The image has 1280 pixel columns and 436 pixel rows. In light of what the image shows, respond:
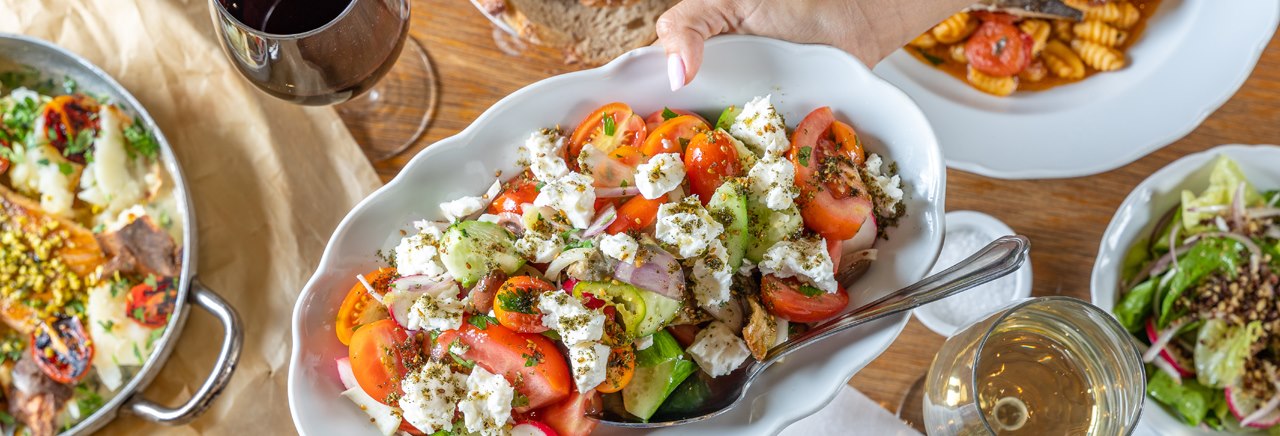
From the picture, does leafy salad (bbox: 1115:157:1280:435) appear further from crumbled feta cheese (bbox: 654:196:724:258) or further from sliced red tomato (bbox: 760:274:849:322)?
crumbled feta cheese (bbox: 654:196:724:258)

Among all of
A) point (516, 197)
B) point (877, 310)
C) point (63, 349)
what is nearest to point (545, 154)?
point (516, 197)

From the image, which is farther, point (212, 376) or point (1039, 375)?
point (212, 376)

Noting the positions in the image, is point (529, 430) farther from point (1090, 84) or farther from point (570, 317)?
point (1090, 84)

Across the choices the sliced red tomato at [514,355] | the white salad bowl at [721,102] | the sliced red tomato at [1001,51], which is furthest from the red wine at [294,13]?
the sliced red tomato at [1001,51]

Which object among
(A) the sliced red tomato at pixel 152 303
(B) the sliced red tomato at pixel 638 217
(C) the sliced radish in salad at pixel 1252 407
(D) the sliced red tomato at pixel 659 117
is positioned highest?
(D) the sliced red tomato at pixel 659 117

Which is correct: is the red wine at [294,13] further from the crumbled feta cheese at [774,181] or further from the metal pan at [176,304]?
the crumbled feta cheese at [774,181]

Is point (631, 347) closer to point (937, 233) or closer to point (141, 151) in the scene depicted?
point (937, 233)
